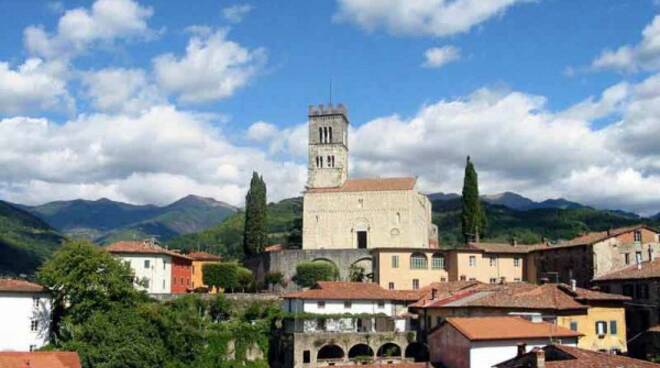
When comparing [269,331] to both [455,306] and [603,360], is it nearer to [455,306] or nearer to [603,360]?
[455,306]

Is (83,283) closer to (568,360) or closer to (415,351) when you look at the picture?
(415,351)

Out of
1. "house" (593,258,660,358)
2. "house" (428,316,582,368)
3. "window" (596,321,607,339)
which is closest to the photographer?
"house" (428,316,582,368)

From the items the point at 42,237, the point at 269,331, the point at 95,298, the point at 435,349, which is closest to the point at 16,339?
the point at 95,298

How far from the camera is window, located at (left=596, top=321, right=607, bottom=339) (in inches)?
2014

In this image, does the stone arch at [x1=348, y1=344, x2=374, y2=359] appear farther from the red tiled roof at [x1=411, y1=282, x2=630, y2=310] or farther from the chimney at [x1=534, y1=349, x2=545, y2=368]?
the chimney at [x1=534, y1=349, x2=545, y2=368]

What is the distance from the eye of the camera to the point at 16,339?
56062mm

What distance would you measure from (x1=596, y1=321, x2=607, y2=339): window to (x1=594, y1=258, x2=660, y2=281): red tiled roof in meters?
6.62

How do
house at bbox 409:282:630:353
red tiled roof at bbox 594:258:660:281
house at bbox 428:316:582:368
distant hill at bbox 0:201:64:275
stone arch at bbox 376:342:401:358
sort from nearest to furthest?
house at bbox 428:316:582:368, house at bbox 409:282:630:353, red tiled roof at bbox 594:258:660:281, stone arch at bbox 376:342:401:358, distant hill at bbox 0:201:64:275

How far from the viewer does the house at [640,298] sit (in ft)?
172

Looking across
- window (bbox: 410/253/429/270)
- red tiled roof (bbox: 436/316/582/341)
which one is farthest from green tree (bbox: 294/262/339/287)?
red tiled roof (bbox: 436/316/582/341)

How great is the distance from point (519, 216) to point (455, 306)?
14982 cm

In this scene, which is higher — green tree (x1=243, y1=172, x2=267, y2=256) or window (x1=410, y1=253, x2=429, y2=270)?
green tree (x1=243, y1=172, x2=267, y2=256)

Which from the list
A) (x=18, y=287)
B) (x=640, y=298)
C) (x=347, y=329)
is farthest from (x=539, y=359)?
(x=18, y=287)

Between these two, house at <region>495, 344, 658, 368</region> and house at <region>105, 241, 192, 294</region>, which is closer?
house at <region>495, 344, 658, 368</region>
